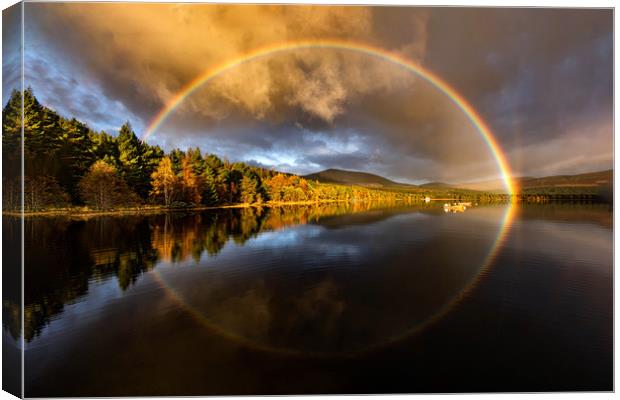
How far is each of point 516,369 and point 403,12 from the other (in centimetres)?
2195

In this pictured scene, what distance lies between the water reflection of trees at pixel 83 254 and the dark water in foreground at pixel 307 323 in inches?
4.5

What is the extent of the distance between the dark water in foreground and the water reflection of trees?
0.38 ft

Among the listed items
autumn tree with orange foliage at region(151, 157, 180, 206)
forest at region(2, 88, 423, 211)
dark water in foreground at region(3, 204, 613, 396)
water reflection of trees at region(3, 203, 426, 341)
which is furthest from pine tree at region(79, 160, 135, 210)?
dark water in foreground at region(3, 204, 613, 396)

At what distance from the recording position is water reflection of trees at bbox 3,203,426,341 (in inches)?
397

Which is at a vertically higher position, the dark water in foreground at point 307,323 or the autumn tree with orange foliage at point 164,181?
the autumn tree with orange foliage at point 164,181

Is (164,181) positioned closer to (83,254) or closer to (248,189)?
(248,189)

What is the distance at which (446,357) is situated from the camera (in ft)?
25.9

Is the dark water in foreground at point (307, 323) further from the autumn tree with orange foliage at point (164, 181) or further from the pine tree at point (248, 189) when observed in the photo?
the pine tree at point (248, 189)

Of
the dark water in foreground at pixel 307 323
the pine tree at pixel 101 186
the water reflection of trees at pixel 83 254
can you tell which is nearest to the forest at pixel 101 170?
the pine tree at pixel 101 186

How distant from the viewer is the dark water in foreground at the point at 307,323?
743cm

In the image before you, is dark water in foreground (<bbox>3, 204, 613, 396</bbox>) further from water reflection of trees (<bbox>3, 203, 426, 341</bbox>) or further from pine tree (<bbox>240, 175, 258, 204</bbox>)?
pine tree (<bbox>240, 175, 258, 204</bbox>)

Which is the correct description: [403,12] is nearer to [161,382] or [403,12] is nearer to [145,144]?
[161,382]

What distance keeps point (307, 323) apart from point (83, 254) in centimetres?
1331

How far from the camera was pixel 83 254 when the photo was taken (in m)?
16.8
